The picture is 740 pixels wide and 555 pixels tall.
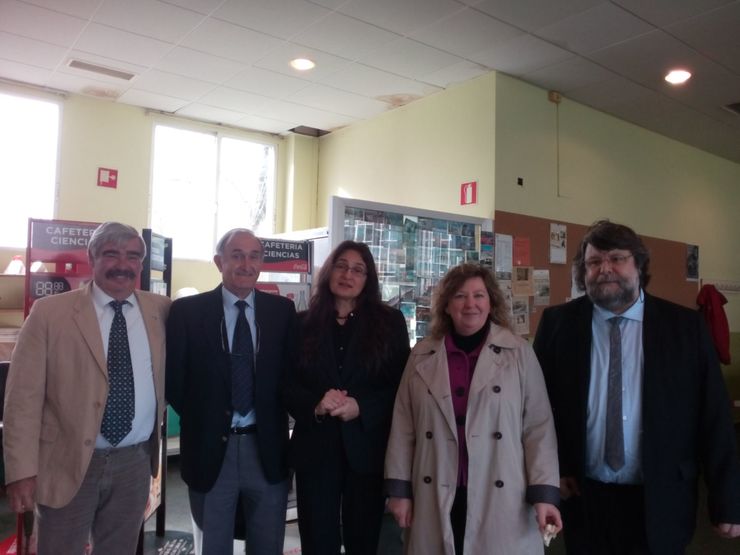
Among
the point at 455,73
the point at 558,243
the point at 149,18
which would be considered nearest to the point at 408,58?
the point at 455,73

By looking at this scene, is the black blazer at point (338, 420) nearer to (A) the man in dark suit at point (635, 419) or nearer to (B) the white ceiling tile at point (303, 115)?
(A) the man in dark suit at point (635, 419)

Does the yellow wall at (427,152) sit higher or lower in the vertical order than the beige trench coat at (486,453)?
higher

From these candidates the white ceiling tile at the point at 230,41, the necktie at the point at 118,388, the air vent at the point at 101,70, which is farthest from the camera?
the air vent at the point at 101,70

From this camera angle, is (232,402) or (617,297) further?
(232,402)

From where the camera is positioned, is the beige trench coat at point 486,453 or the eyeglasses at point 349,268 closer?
the beige trench coat at point 486,453

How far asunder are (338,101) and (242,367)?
3.47m

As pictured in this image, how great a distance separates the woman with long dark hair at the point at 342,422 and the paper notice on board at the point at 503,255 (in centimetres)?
237

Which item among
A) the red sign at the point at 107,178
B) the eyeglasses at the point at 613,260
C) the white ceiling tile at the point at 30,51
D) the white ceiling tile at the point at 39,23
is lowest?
the eyeglasses at the point at 613,260

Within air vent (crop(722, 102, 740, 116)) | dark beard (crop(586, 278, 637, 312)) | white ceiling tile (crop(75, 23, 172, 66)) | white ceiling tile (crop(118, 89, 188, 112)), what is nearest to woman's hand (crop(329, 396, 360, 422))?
dark beard (crop(586, 278, 637, 312))

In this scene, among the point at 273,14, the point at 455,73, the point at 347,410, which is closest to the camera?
the point at 347,410

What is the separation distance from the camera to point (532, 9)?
3307mm

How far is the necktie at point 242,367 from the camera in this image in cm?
198

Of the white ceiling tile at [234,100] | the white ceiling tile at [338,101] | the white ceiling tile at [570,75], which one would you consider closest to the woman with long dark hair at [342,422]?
the white ceiling tile at [570,75]

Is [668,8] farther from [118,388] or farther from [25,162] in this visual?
[25,162]
